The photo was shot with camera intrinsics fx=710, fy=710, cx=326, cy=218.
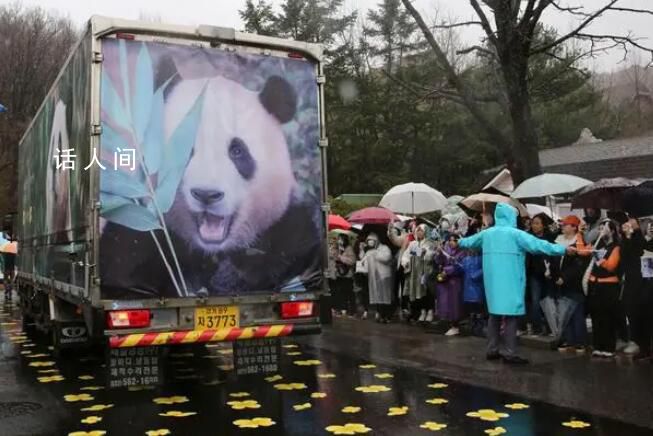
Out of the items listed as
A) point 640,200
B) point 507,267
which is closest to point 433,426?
point 507,267

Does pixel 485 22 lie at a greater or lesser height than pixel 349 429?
greater

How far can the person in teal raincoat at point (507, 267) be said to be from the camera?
824 cm

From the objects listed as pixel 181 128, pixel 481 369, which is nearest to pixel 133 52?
pixel 181 128

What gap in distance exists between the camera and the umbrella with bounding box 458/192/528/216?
10.6 metres

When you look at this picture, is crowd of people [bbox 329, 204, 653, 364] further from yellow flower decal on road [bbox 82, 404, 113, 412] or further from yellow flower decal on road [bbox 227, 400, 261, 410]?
yellow flower decal on road [bbox 82, 404, 113, 412]

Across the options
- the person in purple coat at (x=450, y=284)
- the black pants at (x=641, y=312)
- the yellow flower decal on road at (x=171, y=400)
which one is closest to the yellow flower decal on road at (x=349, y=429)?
the yellow flower decal on road at (x=171, y=400)

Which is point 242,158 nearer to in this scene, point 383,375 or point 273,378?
point 273,378

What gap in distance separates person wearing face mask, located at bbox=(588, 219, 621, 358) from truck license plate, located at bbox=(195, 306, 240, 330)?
173 inches

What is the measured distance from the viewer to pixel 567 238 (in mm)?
9062

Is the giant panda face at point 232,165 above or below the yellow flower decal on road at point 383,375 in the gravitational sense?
above

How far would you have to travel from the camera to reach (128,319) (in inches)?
246

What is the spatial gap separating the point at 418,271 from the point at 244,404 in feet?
18.1

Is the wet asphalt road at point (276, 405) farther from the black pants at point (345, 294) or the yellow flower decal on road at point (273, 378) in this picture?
the black pants at point (345, 294)

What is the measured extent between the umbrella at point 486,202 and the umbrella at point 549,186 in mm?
667
